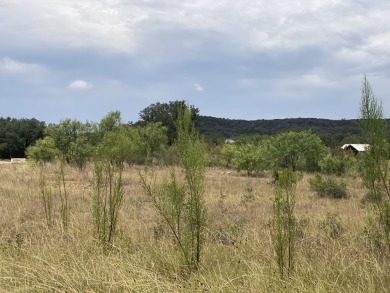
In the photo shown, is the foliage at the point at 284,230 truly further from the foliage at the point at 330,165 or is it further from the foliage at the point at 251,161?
the foliage at the point at 330,165

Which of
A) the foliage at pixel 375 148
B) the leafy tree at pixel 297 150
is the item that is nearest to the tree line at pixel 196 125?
the leafy tree at pixel 297 150

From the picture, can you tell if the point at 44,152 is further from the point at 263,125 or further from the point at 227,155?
the point at 263,125

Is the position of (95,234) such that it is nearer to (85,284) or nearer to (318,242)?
(85,284)

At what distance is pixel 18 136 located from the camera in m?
71.4

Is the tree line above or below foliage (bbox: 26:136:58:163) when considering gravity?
above

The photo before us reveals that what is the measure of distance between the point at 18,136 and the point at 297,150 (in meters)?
53.2

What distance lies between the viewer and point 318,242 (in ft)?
22.5

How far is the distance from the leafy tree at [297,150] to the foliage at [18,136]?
4868 centimetres

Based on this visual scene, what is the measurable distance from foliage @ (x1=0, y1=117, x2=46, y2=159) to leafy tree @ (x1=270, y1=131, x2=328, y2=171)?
48682 millimetres

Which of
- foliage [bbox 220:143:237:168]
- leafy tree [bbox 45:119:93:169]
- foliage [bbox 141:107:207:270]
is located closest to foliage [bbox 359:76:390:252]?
foliage [bbox 141:107:207:270]

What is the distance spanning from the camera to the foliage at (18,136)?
70.3 meters

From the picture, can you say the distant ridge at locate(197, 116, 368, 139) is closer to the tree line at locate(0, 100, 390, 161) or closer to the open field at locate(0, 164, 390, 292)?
the tree line at locate(0, 100, 390, 161)

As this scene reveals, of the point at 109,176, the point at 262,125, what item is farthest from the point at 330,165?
the point at 262,125

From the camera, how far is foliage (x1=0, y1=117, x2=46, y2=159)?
231ft
